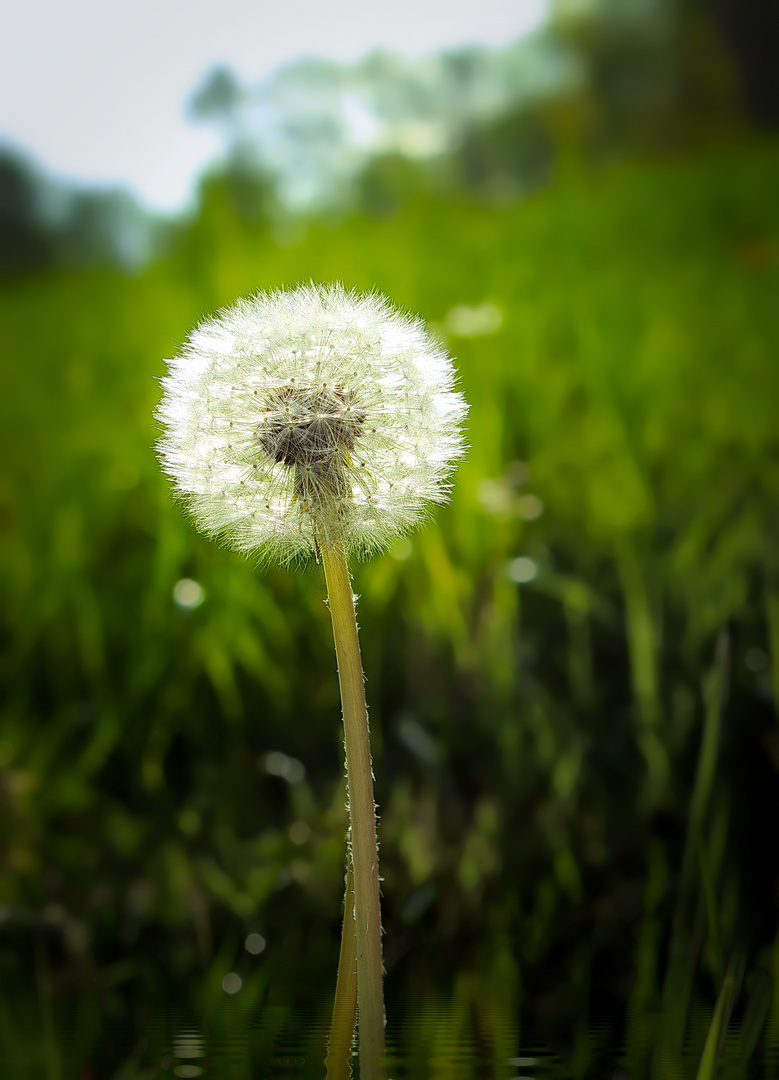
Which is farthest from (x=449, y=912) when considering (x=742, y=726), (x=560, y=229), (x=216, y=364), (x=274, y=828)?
(x=560, y=229)

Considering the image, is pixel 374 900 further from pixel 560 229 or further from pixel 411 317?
pixel 560 229

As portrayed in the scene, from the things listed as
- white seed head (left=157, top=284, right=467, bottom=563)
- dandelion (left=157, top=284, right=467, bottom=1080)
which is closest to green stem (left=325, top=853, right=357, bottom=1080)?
dandelion (left=157, top=284, right=467, bottom=1080)

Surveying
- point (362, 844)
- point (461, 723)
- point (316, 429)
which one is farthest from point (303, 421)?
point (461, 723)

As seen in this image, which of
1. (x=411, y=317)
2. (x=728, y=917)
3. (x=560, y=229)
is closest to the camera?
(x=411, y=317)

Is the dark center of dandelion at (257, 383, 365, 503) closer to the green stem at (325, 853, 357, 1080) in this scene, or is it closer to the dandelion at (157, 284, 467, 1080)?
the dandelion at (157, 284, 467, 1080)

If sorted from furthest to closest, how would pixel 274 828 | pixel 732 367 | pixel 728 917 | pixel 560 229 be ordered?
pixel 560 229, pixel 732 367, pixel 274 828, pixel 728 917

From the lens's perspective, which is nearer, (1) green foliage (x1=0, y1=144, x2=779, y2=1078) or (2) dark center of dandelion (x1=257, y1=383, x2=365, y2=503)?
(2) dark center of dandelion (x1=257, y1=383, x2=365, y2=503)

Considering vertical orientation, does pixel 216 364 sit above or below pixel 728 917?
above
